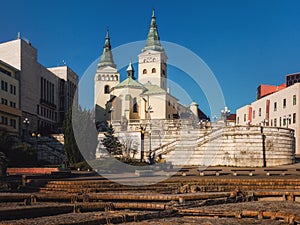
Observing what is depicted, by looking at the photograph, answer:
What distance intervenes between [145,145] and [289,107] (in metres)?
23.6

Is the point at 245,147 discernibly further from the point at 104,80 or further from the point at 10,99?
the point at 104,80

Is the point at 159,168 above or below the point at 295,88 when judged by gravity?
below

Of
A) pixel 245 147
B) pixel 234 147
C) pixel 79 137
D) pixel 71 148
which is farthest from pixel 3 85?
pixel 245 147

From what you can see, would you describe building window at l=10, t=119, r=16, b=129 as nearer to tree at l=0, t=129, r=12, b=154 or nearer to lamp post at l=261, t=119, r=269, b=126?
tree at l=0, t=129, r=12, b=154

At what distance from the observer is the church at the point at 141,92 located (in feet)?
252

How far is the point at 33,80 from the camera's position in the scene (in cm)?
6725

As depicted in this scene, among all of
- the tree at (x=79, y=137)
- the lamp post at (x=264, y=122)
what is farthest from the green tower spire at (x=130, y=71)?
the tree at (x=79, y=137)

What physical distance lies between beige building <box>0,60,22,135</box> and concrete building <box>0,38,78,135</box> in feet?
4.29

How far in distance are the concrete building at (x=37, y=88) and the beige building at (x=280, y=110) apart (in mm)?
35083

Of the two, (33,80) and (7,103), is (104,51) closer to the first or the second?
(33,80)

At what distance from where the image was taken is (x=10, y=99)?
59000mm

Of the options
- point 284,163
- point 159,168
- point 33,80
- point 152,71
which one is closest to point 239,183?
point 159,168

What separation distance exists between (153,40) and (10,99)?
47.2 m

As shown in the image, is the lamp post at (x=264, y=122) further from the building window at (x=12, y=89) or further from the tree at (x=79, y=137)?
the building window at (x=12, y=89)
